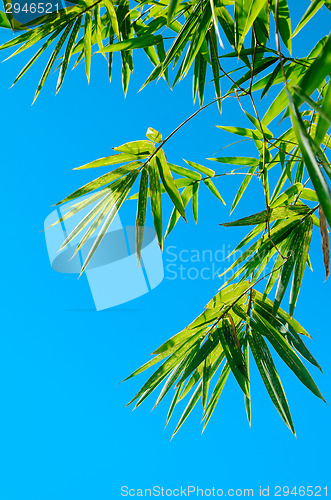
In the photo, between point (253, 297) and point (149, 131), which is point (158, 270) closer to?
point (253, 297)

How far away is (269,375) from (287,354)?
2.4 inches

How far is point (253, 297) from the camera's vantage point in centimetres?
106

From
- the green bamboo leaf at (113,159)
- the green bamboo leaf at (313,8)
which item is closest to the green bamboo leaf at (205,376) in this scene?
the green bamboo leaf at (113,159)

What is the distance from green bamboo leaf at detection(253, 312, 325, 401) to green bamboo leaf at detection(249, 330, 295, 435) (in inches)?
1.3

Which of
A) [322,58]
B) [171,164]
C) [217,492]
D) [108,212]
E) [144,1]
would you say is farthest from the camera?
[217,492]

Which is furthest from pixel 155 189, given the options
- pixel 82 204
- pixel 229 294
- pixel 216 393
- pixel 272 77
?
pixel 216 393

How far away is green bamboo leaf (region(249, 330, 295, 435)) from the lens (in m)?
0.94

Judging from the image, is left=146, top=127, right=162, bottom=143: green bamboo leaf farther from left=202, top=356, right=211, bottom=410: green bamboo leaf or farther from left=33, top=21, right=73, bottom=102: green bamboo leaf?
left=202, top=356, right=211, bottom=410: green bamboo leaf

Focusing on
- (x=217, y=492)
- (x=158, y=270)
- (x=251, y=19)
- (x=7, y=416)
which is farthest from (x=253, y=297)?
(x=7, y=416)

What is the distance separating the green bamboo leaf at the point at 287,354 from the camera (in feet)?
3.02

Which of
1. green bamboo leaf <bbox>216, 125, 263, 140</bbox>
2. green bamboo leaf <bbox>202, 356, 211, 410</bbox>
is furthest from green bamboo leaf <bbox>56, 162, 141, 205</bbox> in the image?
green bamboo leaf <bbox>202, 356, 211, 410</bbox>

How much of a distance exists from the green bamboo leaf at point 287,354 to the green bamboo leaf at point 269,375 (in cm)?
3

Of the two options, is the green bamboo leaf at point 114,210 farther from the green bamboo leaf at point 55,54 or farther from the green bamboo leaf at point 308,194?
the green bamboo leaf at point 308,194

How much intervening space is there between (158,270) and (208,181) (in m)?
1.25
